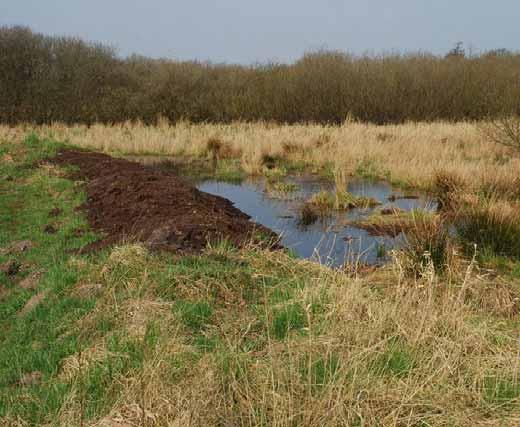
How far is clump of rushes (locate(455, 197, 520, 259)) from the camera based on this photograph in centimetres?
693

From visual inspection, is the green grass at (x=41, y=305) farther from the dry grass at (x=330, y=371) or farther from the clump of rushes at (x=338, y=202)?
the clump of rushes at (x=338, y=202)

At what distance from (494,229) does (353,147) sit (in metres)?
7.71

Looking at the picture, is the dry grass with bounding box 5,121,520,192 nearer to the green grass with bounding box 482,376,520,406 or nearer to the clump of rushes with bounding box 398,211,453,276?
the clump of rushes with bounding box 398,211,453,276

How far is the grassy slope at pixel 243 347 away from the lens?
2.76 meters

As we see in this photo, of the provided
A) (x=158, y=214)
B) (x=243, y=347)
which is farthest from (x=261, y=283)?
(x=158, y=214)

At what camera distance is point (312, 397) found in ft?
9.05

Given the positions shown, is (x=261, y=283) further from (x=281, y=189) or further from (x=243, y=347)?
(x=281, y=189)

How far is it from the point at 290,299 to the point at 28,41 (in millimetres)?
25556

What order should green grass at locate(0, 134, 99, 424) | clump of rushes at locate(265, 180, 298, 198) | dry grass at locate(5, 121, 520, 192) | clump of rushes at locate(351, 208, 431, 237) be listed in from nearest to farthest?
green grass at locate(0, 134, 99, 424)
clump of rushes at locate(351, 208, 431, 237)
clump of rushes at locate(265, 180, 298, 198)
dry grass at locate(5, 121, 520, 192)

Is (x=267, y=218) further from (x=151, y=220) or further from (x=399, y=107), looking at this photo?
(x=399, y=107)

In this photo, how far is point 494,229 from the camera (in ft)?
23.2

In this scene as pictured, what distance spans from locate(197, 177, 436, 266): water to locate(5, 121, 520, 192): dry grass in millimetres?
709

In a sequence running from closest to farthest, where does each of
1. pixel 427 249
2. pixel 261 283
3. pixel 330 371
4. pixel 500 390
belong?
pixel 330 371
pixel 500 390
pixel 261 283
pixel 427 249

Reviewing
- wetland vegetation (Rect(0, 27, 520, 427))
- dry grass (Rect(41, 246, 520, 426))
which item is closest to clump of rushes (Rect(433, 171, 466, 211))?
wetland vegetation (Rect(0, 27, 520, 427))
